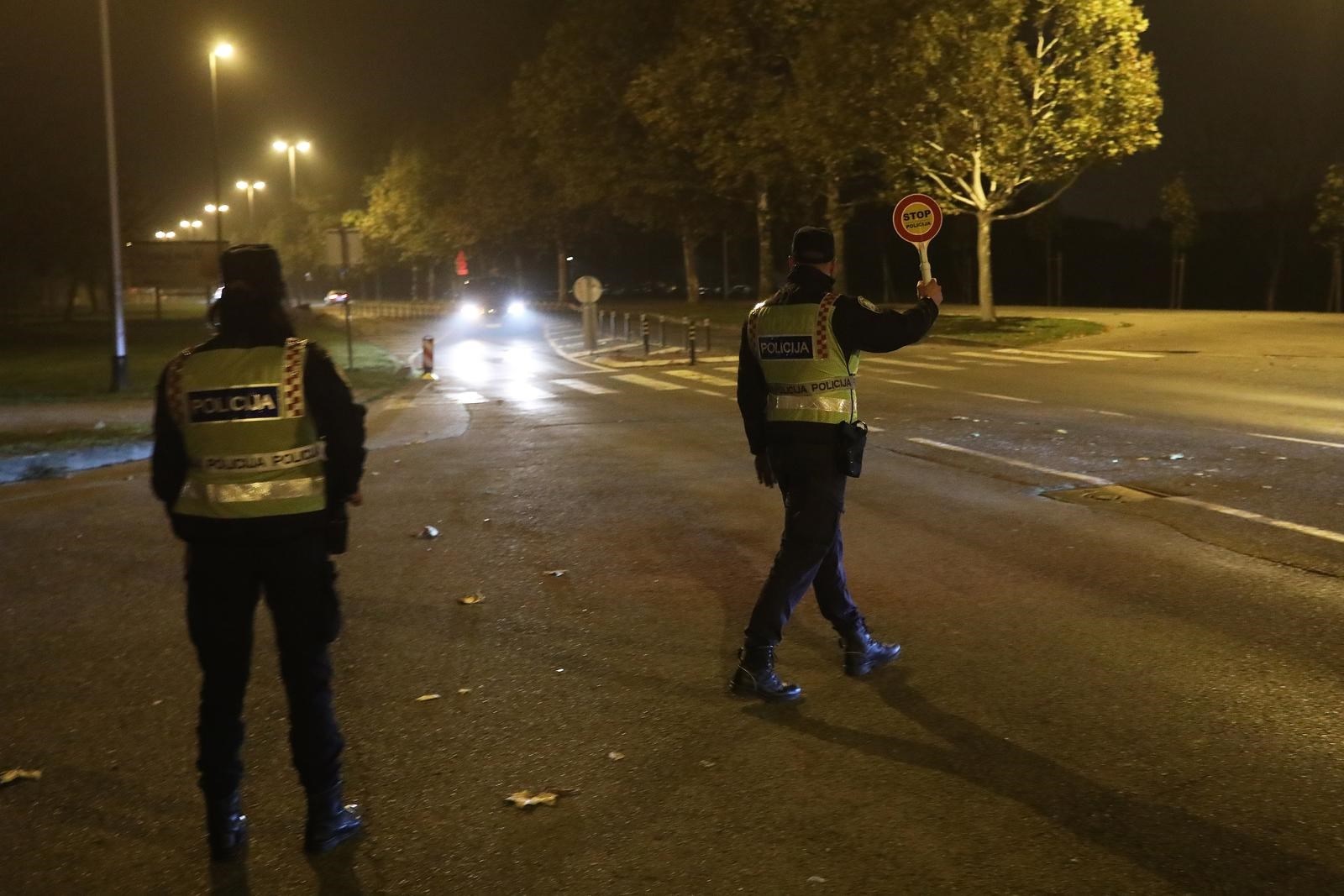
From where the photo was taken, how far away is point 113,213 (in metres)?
20.8

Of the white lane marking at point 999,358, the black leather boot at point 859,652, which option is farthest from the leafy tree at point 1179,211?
the black leather boot at point 859,652

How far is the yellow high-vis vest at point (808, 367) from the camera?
17.7ft

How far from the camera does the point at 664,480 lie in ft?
38.2

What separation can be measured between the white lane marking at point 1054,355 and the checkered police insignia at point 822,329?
804 inches

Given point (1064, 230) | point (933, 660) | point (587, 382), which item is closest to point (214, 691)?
point (933, 660)

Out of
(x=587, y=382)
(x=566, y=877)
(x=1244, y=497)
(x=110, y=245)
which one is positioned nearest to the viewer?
(x=566, y=877)

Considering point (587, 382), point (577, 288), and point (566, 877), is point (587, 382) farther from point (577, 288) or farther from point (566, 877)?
point (566, 877)

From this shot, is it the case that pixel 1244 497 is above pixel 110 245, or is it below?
below

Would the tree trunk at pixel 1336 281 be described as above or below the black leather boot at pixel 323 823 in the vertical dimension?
above

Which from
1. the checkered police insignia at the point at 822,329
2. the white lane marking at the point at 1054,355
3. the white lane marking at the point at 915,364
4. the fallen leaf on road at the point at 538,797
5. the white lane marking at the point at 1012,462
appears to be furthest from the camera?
the white lane marking at the point at 1054,355

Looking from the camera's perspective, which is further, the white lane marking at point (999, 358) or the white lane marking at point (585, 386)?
the white lane marking at point (999, 358)

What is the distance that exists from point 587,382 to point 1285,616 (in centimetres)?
1734

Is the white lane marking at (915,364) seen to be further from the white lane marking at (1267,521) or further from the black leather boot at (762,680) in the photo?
the black leather boot at (762,680)

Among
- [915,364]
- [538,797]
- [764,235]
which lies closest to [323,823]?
[538,797]
